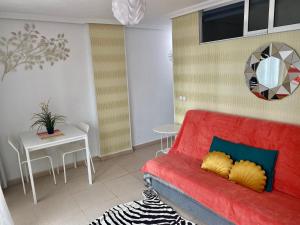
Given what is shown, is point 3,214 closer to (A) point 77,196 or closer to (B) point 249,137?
(A) point 77,196

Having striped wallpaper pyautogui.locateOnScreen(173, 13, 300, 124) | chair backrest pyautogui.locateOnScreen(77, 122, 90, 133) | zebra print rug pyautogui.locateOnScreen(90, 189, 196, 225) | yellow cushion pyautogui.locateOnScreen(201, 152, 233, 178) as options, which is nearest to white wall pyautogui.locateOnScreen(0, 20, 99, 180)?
chair backrest pyautogui.locateOnScreen(77, 122, 90, 133)

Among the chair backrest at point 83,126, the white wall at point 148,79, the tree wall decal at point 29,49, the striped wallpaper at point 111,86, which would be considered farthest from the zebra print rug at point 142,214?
the tree wall decal at point 29,49

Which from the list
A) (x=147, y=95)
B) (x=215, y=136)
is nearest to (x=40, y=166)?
(x=147, y=95)

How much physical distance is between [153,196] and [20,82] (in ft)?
7.63

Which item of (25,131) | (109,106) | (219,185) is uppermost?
(109,106)

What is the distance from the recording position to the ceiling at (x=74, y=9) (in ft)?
8.23

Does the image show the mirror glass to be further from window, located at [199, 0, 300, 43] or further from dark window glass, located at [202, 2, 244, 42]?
dark window glass, located at [202, 2, 244, 42]

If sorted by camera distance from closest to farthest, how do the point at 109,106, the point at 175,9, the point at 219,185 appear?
the point at 219,185
the point at 175,9
the point at 109,106

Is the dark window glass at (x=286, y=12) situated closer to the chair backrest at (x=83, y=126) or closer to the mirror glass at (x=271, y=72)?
the mirror glass at (x=271, y=72)

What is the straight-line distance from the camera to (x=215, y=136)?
8.62ft

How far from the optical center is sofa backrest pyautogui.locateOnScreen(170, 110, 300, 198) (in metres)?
1.98

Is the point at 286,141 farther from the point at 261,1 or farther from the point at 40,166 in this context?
the point at 40,166

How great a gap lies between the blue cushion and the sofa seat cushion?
0.59ft

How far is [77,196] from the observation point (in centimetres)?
275
